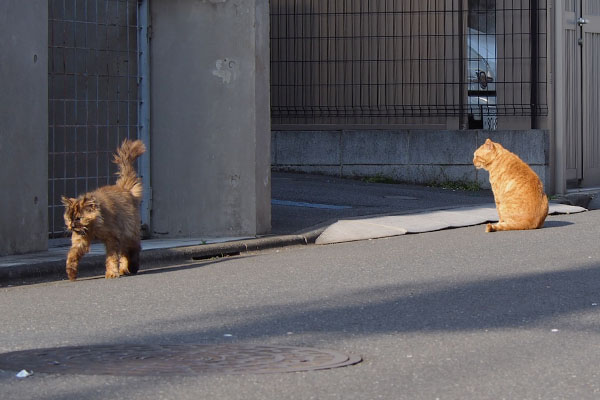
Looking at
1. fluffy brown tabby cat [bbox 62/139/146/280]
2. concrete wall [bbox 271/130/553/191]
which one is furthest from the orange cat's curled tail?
concrete wall [bbox 271/130/553/191]

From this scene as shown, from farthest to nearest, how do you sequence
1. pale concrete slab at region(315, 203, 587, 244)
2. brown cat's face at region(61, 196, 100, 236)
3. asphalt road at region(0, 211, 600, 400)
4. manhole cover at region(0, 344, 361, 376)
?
pale concrete slab at region(315, 203, 587, 244) < brown cat's face at region(61, 196, 100, 236) < manhole cover at region(0, 344, 361, 376) < asphalt road at region(0, 211, 600, 400)

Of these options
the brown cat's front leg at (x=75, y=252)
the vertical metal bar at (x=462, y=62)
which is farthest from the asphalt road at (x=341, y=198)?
the brown cat's front leg at (x=75, y=252)

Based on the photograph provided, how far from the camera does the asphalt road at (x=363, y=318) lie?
545 cm

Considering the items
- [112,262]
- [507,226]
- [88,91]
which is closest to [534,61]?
[507,226]

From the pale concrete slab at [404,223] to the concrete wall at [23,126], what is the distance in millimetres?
3221

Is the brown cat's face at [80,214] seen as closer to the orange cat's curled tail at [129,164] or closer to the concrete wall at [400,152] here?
the orange cat's curled tail at [129,164]

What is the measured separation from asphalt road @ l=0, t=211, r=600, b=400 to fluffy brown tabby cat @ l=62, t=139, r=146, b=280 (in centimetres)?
24

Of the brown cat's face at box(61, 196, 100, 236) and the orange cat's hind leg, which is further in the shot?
the orange cat's hind leg

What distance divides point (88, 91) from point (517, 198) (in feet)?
16.6

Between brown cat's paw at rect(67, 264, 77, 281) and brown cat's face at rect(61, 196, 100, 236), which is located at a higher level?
brown cat's face at rect(61, 196, 100, 236)

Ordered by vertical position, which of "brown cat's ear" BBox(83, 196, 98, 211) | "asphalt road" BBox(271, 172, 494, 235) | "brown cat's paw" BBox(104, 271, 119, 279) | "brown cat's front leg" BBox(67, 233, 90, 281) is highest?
"brown cat's ear" BBox(83, 196, 98, 211)

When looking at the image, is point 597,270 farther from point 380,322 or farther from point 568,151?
point 568,151

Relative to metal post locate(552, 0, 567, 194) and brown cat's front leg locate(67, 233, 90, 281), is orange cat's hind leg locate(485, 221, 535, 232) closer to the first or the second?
metal post locate(552, 0, 567, 194)

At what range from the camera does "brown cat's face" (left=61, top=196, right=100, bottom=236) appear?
30.2ft
